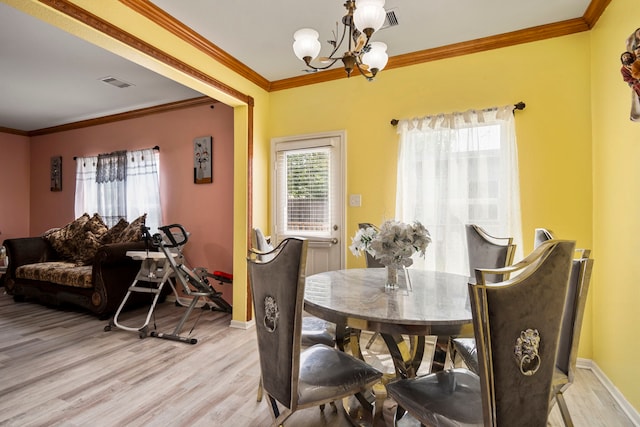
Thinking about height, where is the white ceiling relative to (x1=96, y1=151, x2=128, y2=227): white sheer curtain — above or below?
above

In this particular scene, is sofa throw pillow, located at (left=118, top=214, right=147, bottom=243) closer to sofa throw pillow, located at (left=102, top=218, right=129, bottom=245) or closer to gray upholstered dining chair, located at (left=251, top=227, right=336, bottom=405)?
sofa throw pillow, located at (left=102, top=218, right=129, bottom=245)

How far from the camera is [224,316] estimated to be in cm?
376

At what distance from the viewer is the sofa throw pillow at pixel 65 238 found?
14.8 feet

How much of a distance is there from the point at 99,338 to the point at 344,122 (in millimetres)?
3217

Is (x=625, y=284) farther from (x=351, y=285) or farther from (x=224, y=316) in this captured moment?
(x=224, y=316)

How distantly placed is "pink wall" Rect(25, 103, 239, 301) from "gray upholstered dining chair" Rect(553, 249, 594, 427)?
343 centimetres

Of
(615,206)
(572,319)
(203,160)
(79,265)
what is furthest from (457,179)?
(79,265)

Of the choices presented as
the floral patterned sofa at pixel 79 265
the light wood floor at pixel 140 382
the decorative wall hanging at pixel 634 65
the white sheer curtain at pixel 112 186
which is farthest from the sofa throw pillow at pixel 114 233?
the decorative wall hanging at pixel 634 65

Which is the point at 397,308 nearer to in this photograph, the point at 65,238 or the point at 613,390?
the point at 613,390

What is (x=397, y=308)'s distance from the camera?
1424 millimetres

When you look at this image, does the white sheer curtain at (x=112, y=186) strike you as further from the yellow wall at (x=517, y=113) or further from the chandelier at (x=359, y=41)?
the chandelier at (x=359, y=41)

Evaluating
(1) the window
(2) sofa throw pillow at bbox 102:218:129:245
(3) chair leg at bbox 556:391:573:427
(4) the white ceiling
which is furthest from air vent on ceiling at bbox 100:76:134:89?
(3) chair leg at bbox 556:391:573:427

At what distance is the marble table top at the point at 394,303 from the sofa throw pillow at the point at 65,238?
4.20 meters

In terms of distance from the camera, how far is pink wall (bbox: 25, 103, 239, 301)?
13.4 feet
